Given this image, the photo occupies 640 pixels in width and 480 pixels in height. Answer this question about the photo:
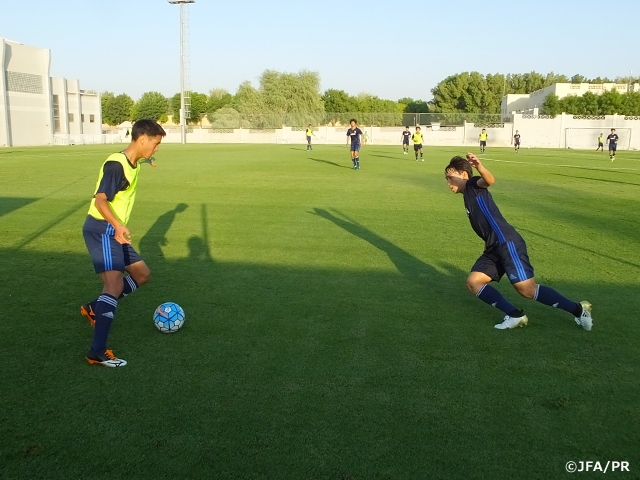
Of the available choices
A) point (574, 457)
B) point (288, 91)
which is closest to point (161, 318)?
point (574, 457)

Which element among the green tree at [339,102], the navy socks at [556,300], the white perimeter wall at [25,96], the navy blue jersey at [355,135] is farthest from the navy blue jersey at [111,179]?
the green tree at [339,102]

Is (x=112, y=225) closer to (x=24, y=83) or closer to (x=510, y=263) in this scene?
(x=510, y=263)

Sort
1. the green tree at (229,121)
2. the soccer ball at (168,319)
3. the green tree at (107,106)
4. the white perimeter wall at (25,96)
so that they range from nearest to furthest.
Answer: the soccer ball at (168,319) < the white perimeter wall at (25,96) < the green tree at (229,121) < the green tree at (107,106)

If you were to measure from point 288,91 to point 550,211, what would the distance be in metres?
72.2

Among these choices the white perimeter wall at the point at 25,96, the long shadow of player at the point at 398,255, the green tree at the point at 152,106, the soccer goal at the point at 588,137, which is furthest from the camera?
the green tree at the point at 152,106

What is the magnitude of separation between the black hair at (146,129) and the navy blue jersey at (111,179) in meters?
0.30

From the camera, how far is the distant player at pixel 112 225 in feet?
14.3

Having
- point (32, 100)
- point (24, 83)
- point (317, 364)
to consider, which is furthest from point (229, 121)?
point (317, 364)

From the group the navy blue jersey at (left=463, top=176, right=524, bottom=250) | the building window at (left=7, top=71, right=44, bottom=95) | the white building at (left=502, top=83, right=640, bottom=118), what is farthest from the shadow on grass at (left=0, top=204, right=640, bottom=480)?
the white building at (left=502, top=83, right=640, bottom=118)

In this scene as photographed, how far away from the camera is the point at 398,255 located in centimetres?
829

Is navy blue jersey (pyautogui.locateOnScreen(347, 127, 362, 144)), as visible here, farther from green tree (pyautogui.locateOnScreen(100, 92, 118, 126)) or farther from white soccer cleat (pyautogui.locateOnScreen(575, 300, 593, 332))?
green tree (pyautogui.locateOnScreen(100, 92, 118, 126))

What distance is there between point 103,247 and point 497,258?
353 cm

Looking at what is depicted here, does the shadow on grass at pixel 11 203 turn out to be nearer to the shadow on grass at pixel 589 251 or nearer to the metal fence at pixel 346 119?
the shadow on grass at pixel 589 251

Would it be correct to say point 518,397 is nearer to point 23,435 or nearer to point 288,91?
point 23,435
